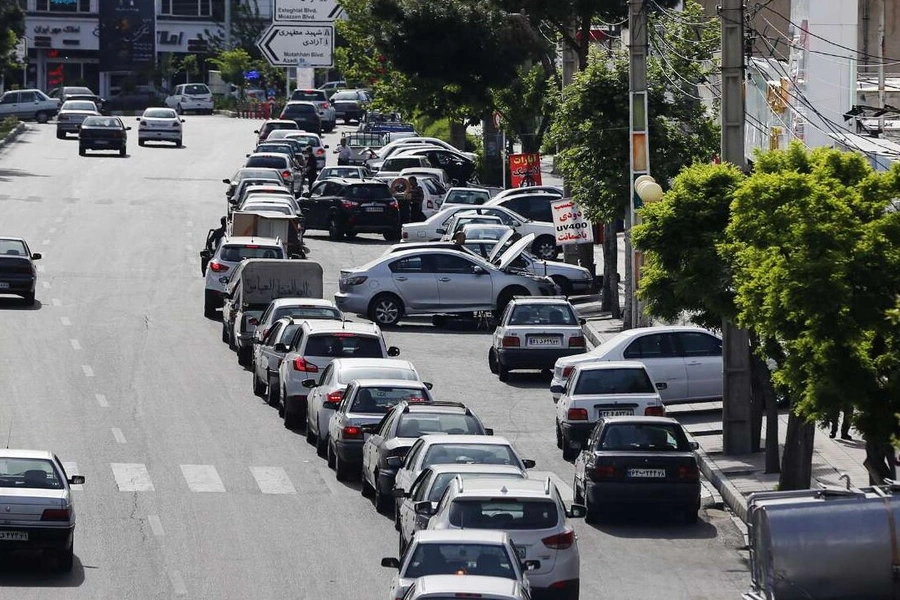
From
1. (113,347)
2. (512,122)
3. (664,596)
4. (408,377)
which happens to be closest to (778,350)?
(664,596)

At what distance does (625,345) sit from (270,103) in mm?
72229

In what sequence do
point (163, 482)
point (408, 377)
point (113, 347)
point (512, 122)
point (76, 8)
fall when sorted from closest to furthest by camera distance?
point (163, 482)
point (408, 377)
point (113, 347)
point (512, 122)
point (76, 8)

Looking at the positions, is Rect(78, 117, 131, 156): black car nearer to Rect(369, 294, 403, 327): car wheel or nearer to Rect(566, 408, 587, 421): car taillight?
Rect(369, 294, 403, 327): car wheel

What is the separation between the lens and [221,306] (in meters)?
39.1

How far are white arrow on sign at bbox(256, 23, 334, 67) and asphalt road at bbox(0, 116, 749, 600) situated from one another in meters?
39.0

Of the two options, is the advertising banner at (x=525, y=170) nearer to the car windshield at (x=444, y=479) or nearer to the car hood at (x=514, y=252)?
the car hood at (x=514, y=252)

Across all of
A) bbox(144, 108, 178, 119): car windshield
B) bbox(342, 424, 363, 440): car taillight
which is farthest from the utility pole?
bbox(144, 108, 178, 119): car windshield

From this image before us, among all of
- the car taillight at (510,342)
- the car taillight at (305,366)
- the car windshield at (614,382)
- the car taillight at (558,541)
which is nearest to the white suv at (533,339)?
the car taillight at (510,342)

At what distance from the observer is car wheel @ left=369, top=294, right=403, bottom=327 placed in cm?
3803

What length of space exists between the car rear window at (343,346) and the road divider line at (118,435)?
314 centimetres

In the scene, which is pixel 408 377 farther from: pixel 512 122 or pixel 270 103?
pixel 270 103

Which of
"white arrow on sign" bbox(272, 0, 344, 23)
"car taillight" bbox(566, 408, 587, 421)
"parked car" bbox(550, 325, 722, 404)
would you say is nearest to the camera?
"car taillight" bbox(566, 408, 587, 421)

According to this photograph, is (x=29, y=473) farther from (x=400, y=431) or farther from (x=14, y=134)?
(x=14, y=134)

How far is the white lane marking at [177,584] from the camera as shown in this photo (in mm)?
18594
